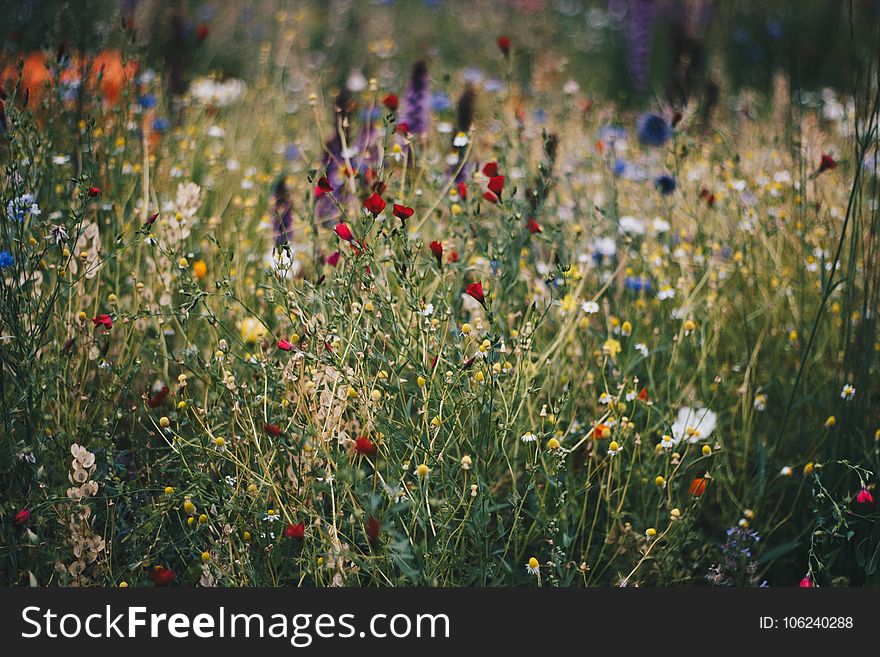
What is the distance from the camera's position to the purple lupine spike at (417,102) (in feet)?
9.34

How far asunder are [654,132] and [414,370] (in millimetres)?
2482

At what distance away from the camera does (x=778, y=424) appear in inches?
96.0

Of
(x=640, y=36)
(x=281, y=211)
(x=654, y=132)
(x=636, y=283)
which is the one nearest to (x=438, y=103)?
(x=654, y=132)

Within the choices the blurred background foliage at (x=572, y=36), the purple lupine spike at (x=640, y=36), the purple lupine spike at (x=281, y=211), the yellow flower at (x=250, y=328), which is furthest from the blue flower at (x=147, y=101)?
the purple lupine spike at (x=640, y=36)

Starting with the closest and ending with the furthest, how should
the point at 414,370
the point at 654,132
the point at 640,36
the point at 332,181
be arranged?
1. the point at 414,370
2. the point at 332,181
3. the point at 654,132
4. the point at 640,36

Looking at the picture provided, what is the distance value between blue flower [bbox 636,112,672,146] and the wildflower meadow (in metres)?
0.59

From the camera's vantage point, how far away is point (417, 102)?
287cm

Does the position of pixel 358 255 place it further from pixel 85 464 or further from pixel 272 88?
pixel 272 88

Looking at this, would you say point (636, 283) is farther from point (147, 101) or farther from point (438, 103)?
point (147, 101)

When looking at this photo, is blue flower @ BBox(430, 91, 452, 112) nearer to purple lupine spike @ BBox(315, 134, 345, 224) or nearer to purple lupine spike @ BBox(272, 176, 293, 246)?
purple lupine spike @ BBox(315, 134, 345, 224)

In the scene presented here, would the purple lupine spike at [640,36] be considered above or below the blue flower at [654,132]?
above

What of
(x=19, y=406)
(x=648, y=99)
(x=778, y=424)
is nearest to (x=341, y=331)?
(x=19, y=406)

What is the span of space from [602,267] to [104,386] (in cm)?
155

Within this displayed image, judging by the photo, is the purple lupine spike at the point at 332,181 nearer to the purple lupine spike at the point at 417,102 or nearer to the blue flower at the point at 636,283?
the purple lupine spike at the point at 417,102
